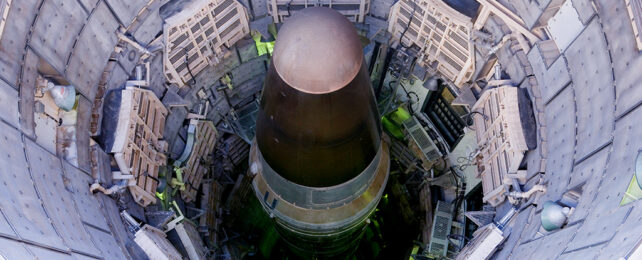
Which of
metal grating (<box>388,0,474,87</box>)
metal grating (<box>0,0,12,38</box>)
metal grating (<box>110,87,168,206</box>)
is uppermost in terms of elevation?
metal grating (<box>0,0,12,38</box>)

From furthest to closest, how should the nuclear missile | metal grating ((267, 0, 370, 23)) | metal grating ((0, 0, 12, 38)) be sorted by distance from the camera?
metal grating ((267, 0, 370, 23)), metal grating ((0, 0, 12, 38)), the nuclear missile

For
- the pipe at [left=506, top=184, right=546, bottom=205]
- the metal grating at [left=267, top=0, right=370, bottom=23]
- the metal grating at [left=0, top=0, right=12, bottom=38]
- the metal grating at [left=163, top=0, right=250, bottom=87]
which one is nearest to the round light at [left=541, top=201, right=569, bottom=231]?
the pipe at [left=506, top=184, right=546, bottom=205]

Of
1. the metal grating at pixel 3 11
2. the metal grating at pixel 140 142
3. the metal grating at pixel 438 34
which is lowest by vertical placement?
the metal grating at pixel 140 142

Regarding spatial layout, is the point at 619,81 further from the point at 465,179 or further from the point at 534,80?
the point at 465,179

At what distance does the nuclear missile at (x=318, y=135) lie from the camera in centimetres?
595

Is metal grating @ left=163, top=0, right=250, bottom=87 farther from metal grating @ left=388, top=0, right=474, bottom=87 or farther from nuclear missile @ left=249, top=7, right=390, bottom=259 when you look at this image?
metal grating @ left=388, top=0, right=474, bottom=87


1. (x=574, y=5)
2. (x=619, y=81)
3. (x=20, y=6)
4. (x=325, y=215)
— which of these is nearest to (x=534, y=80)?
(x=574, y=5)

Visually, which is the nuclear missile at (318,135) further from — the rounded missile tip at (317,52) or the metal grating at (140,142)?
the metal grating at (140,142)

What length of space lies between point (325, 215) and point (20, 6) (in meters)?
5.73

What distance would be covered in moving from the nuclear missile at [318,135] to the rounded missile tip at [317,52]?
1 cm

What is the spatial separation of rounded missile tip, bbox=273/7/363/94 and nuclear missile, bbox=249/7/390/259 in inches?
0.4

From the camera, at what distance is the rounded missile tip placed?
584cm

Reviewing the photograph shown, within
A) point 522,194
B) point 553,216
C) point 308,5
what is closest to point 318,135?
point 553,216

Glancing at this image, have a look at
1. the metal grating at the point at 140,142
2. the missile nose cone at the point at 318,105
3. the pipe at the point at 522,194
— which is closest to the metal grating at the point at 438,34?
the pipe at the point at 522,194
